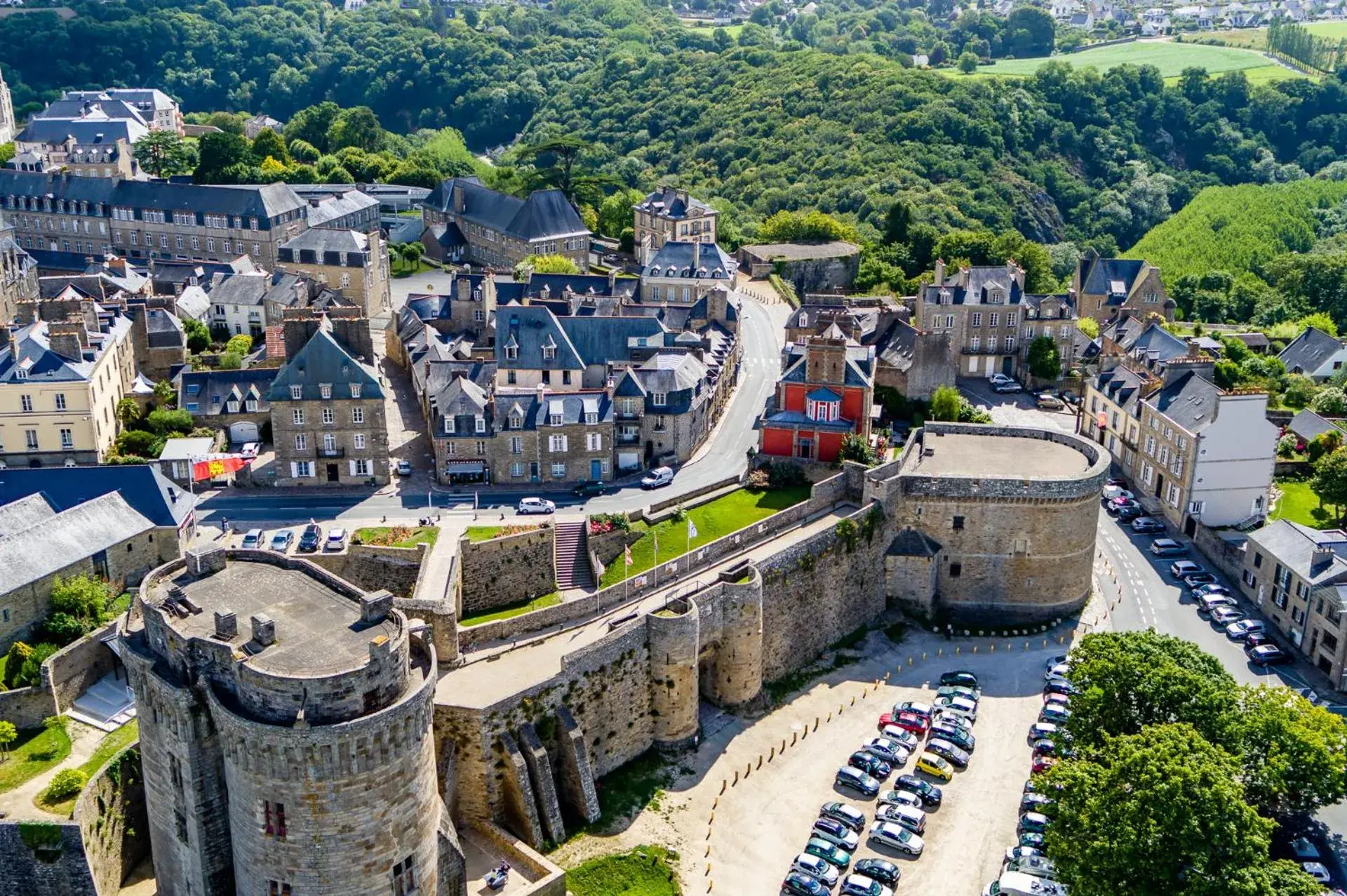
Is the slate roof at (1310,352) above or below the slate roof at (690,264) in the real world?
below

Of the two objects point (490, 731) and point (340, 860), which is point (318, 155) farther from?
point (340, 860)

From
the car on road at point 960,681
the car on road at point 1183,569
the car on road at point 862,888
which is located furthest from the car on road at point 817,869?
the car on road at point 1183,569

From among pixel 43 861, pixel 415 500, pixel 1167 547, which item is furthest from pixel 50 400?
pixel 1167 547

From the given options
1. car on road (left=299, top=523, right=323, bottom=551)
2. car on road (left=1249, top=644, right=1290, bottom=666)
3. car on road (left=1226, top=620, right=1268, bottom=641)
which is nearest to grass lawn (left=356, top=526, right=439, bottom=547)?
car on road (left=299, top=523, right=323, bottom=551)

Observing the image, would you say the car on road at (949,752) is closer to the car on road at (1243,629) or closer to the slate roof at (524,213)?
the car on road at (1243,629)

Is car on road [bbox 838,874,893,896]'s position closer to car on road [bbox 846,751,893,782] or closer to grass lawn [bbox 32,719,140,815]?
car on road [bbox 846,751,893,782]

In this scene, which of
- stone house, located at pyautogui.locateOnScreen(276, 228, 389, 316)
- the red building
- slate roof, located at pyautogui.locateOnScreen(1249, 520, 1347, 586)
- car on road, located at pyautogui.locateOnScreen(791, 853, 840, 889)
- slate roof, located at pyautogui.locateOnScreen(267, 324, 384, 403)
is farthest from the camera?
stone house, located at pyautogui.locateOnScreen(276, 228, 389, 316)
